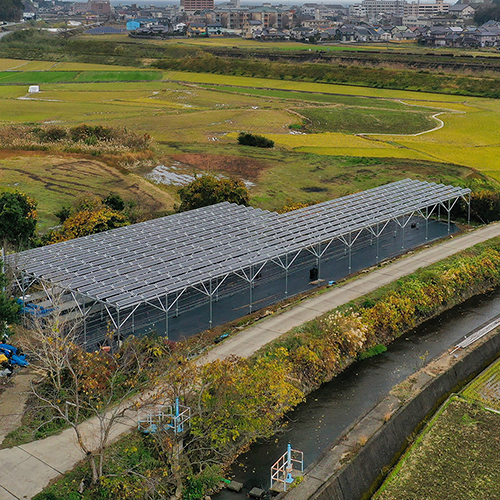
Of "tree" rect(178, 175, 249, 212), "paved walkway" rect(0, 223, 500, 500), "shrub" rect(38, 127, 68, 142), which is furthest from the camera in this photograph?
"shrub" rect(38, 127, 68, 142)

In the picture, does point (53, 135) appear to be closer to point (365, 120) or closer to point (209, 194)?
point (209, 194)

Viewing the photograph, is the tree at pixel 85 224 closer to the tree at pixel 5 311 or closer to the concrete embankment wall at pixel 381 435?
the tree at pixel 5 311

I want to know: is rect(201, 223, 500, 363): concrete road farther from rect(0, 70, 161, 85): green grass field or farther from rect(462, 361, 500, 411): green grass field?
rect(0, 70, 161, 85): green grass field

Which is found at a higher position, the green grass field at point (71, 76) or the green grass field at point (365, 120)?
the green grass field at point (71, 76)

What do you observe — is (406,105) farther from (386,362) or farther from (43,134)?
(386,362)

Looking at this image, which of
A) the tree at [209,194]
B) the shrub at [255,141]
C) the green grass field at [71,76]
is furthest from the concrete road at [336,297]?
the green grass field at [71,76]

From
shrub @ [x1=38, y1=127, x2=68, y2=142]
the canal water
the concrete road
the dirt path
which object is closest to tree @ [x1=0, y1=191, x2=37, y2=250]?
the dirt path

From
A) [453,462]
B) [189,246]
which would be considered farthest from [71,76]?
[453,462]
